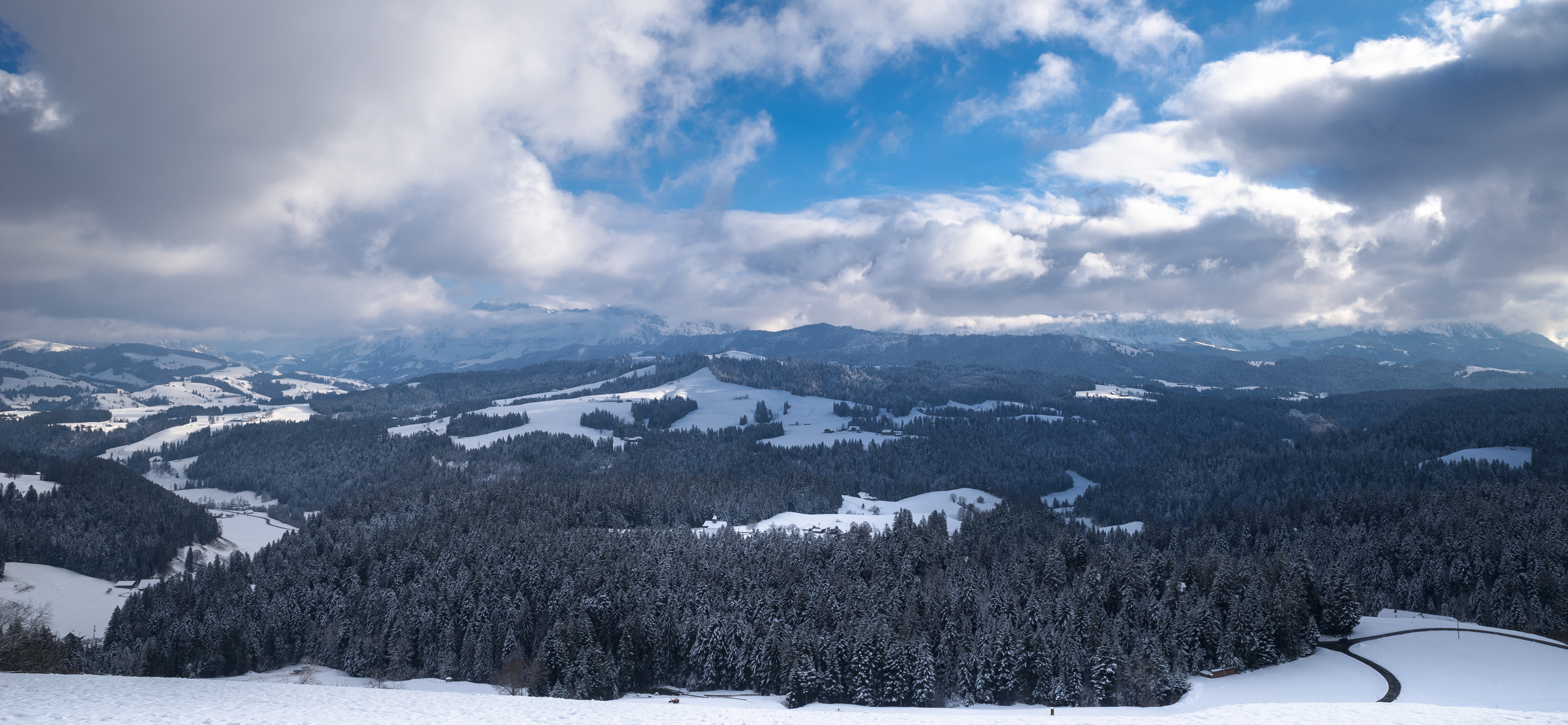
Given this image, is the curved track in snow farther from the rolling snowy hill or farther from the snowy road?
the snowy road

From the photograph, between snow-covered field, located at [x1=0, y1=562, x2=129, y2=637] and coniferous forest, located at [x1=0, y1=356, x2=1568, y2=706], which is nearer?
coniferous forest, located at [x1=0, y1=356, x2=1568, y2=706]

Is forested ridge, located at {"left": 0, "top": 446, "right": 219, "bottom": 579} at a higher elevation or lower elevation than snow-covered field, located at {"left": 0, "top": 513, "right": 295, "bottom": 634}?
higher

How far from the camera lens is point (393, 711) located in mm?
32562

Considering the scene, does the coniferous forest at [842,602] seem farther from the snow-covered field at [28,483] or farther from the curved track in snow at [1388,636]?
the snow-covered field at [28,483]

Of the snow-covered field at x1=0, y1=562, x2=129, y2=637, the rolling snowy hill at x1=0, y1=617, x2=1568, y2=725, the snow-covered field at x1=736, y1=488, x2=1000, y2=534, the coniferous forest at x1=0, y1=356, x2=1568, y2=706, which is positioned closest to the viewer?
the rolling snowy hill at x1=0, y1=617, x2=1568, y2=725

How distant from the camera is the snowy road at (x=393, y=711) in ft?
95.3

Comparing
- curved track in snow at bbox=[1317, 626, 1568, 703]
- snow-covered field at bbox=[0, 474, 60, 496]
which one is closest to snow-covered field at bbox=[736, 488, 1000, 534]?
curved track in snow at bbox=[1317, 626, 1568, 703]

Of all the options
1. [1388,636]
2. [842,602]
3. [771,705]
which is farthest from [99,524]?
[1388,636]

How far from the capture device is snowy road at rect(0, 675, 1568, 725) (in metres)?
29.1

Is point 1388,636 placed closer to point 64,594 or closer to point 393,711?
point 393,711

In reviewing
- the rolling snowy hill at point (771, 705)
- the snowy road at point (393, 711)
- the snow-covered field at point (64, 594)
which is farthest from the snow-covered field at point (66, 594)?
the rolling snowy hill at point (771, 705)

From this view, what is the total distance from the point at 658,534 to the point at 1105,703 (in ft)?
259

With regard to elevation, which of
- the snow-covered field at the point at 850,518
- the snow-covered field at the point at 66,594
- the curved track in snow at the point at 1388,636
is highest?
the curved track in snow at the point at 1388,636

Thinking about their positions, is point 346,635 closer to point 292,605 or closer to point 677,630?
point 292,605
